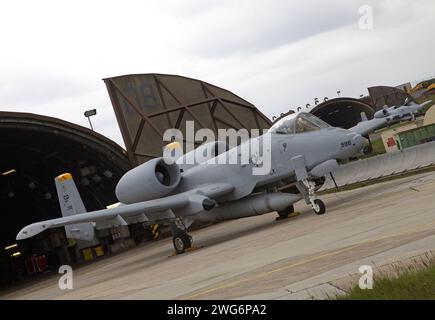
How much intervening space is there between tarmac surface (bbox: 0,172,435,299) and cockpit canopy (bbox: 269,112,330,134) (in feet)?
8.51

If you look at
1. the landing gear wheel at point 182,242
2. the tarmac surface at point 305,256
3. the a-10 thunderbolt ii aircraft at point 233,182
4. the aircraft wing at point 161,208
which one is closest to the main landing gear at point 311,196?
the a-10 thunderbolt ii aircraft at point 233,182

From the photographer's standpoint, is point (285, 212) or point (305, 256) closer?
point (305, 256)

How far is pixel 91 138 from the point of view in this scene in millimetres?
32250

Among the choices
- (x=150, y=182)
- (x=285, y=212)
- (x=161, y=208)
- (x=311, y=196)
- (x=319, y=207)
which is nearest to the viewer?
(x=319, y=207)

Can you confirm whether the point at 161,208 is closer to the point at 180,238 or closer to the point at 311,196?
the point at 180,238

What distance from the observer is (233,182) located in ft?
68.0

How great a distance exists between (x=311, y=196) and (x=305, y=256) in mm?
7612

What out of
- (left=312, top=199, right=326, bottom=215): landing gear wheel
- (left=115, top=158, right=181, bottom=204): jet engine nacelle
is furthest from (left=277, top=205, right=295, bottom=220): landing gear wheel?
(left=115, top=158, right=181, bottom=204): jet engine nacelle

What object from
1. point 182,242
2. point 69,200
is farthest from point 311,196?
point 69,200

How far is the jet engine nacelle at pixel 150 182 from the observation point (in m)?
21.1

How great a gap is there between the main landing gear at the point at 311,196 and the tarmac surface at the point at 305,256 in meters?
0.43

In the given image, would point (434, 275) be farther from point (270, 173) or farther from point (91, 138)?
point (91, 138)
